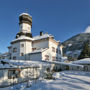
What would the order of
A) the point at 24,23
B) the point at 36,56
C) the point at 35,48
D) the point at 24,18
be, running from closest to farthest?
the point at 36,56, the point at 35,48, the point at 24,18, the point at 24,23

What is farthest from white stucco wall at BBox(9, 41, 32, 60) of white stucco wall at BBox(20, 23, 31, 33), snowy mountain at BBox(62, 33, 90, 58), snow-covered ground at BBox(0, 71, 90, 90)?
snowy mountain at BBox(62, 33, 90, 58)

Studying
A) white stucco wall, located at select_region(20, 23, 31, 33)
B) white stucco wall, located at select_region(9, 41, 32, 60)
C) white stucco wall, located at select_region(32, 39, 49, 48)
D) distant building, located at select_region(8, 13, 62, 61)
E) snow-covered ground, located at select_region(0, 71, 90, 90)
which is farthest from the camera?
white stucco wall, located at select_region(20, 23, 31, 33)

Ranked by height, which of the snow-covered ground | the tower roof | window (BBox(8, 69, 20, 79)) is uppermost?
the tower roof

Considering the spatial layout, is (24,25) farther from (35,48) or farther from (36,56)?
(36,56)

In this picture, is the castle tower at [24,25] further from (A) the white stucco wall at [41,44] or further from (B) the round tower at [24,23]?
(A) the white stucco wall at [41,44]

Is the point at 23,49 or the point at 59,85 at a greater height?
the point at 23,49

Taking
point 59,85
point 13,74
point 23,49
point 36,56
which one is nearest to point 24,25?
point 23,49

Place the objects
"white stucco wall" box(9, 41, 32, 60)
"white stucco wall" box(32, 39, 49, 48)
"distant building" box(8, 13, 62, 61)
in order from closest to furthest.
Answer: "distant building" box(8, 13, 62, 61) < "white stucco wall" box(32, 39, 49, 48) < "white stucco wall" box(9, 41, 32, 60)

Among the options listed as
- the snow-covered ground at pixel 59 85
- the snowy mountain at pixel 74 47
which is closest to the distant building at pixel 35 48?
the snow-covered ground at pixel 59 85

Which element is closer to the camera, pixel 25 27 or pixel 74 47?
pixel 25 27

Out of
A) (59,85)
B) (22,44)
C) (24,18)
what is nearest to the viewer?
(59,85)

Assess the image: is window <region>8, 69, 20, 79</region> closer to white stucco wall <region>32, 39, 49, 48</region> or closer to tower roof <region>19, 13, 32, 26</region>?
white stucco wall <region>32, 39, 49, 48</region>

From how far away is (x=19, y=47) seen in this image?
Result: 22.7m

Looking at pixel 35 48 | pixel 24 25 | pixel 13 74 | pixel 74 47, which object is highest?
pixel 24 25
